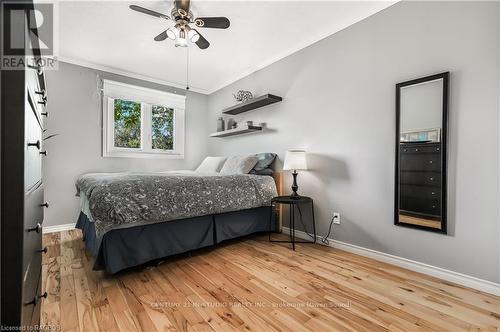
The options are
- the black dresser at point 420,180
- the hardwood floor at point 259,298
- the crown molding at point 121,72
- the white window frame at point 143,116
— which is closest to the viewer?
the hardwood floor at point 259,298

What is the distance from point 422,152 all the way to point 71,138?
431cm

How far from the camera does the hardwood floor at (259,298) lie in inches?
53.6

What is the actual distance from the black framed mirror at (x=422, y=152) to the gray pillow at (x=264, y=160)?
1.57m

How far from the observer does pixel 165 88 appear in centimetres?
430

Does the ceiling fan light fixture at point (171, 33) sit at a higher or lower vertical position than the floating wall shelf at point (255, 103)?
higher

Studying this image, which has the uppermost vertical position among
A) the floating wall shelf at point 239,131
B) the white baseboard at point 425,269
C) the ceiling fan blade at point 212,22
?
the ceiling fan blade at point 212,22

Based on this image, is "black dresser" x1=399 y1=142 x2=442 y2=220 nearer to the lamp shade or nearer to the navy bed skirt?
the lamp shade

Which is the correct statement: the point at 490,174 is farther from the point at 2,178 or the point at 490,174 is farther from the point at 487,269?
the point at 2,178

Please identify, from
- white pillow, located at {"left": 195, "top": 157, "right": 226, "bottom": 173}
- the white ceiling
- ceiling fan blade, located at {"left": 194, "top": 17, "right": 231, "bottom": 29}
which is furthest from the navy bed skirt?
the white ceiling

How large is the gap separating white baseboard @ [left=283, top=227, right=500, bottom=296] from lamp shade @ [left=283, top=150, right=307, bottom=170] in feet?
3.08

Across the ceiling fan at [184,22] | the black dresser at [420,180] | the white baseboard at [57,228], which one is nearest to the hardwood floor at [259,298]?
the black dresser at [420,180]

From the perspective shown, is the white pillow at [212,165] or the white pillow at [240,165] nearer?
the white pillow at [240,165]

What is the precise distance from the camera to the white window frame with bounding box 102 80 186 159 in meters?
3.68

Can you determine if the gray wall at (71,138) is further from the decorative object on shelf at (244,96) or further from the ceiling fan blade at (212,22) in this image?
the ceiling fan blade at (212,22)
